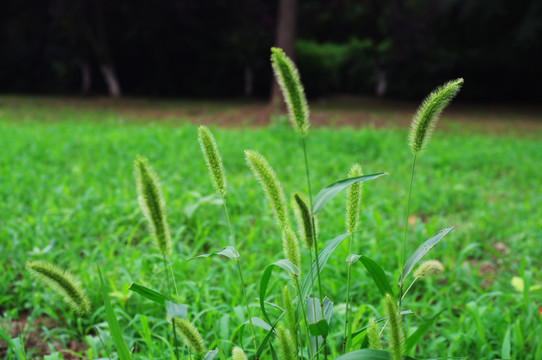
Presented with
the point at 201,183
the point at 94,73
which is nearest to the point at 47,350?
the point at 201,183

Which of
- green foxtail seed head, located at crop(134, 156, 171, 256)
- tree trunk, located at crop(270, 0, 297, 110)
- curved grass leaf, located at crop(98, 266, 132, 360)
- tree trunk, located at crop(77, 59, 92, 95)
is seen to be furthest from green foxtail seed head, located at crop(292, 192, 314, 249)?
tree trunk, located at crop(77, 59, 92, 95)

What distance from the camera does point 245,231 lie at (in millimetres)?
3131

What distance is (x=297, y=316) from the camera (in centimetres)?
110

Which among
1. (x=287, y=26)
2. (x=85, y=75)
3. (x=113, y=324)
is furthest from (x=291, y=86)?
(x=85, y=75)

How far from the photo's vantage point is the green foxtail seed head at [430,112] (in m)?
1.00

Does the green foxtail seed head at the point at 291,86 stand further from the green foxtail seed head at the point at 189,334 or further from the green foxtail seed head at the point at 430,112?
the green foxtail seed head at the point at 189,334

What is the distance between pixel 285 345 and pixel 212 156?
17.0 inches

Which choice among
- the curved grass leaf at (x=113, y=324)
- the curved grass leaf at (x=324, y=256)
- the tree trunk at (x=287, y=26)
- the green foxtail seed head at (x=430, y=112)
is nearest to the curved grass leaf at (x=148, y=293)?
the curved grass leaf at (x=113, y=324)

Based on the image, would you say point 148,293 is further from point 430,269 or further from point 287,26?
point 287,26

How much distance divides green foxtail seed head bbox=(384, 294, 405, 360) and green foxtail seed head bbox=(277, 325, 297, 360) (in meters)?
0.20

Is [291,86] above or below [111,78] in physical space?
below

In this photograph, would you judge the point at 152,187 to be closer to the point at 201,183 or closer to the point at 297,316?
the point at 297,316

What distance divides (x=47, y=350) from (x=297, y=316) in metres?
1.29

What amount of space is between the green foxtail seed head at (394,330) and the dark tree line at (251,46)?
13.4 metres
